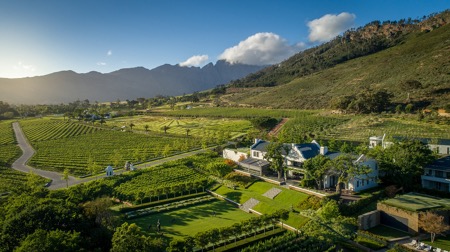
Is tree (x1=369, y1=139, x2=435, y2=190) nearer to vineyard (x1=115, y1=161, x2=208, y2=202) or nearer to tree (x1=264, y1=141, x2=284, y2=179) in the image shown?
tree (x1=264, y1=141, x2=284, y2=179)

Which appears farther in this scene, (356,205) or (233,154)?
(233,154)

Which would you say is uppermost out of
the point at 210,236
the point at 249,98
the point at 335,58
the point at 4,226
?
the point at 335,58

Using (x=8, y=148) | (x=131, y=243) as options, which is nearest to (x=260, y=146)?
(x=131, y=243)

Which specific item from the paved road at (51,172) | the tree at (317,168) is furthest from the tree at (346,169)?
the paved road at (51,172)

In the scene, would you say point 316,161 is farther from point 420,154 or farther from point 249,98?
point 249,98

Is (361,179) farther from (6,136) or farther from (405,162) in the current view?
(6,136)

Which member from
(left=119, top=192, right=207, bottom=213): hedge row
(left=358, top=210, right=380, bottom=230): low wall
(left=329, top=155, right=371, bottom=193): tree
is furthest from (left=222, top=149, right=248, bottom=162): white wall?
(left=358, top=210, right=380, bottom=230): low wall

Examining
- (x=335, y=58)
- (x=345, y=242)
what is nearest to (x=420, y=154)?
(x=345, y=242)

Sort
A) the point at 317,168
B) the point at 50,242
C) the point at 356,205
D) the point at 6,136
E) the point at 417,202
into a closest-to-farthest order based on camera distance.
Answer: the point at 50,242, the point at 417,202, the point at 356,205, the point at 317,168, the point at 6,136
